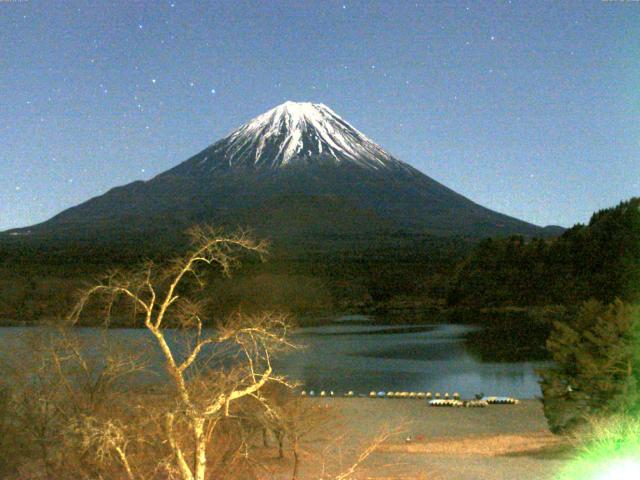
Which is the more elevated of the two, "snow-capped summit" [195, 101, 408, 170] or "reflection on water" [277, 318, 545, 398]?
"snow-capped summit" [195, 101, 408, 170]

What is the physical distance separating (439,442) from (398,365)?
1847 cm

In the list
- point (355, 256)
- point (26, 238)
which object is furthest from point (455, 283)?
point (26, 238)

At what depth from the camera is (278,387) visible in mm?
15164

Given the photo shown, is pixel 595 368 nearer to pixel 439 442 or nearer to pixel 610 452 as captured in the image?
pixel 610 452

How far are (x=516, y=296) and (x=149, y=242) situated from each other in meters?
37.2

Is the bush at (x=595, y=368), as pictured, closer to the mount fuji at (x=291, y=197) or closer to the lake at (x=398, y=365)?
the lake at (x=398, y=365)

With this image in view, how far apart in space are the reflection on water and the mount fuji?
4367 centimetres

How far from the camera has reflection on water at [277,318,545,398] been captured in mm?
27891

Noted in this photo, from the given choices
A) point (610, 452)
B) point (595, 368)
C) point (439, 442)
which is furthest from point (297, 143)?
point (610, 452)

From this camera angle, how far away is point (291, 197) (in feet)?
341

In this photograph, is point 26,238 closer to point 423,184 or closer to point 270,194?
point 270,194

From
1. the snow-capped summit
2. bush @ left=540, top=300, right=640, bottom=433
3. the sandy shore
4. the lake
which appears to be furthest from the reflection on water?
the snow-capped summit

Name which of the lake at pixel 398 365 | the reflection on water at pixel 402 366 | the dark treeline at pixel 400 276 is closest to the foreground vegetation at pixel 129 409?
the lake at pixel 398 365

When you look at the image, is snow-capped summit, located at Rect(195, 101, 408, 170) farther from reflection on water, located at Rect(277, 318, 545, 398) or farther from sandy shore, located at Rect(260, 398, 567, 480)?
sandy shore, located at Rect(260, 398, 567, 480)
